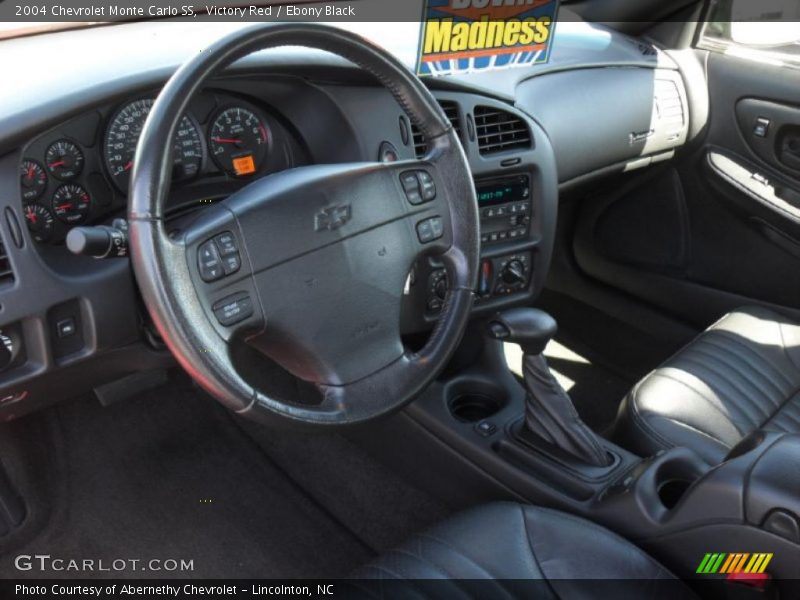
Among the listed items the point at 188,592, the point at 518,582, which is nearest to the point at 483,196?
the point at 518,582

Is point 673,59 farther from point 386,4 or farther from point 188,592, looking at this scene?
point 188,592

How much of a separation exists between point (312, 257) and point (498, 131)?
30.8 inches

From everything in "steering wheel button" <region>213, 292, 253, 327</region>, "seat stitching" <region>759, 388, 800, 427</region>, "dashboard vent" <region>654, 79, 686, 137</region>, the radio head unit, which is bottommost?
"seat stitching" <region>759, 388, 800, 427</region>

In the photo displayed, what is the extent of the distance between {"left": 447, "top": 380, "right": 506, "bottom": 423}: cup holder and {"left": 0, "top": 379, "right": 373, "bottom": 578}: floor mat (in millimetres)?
377

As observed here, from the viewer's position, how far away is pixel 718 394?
1.86 meters

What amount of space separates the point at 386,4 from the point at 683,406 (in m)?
1.13

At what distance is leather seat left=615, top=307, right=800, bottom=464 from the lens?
69.4 inches

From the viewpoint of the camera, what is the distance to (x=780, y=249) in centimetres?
245

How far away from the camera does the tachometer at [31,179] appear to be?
52.3 inches

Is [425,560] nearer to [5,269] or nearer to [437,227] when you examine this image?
[437,227]

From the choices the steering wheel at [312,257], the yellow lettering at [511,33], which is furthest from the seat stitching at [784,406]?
the yellow lettering at [511,33]

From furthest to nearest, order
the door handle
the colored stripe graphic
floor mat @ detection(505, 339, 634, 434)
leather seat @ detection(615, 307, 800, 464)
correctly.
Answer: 1. floor mat @ detection(505, 339, 634, 434)
2. the door handle
3. leather seat @ detection(615, 307, 800, 464)
4. the colored stripe graphic

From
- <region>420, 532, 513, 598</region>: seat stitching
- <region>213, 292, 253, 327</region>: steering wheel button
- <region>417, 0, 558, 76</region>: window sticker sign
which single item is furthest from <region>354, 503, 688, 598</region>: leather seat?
<region>417, 0, 558, 76</region>: window sticker sign

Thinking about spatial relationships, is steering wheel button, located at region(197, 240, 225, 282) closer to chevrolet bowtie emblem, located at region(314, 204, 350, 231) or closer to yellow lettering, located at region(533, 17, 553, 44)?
chevrolet bowtie emblem, located at region(314, 204, 350, 231)
